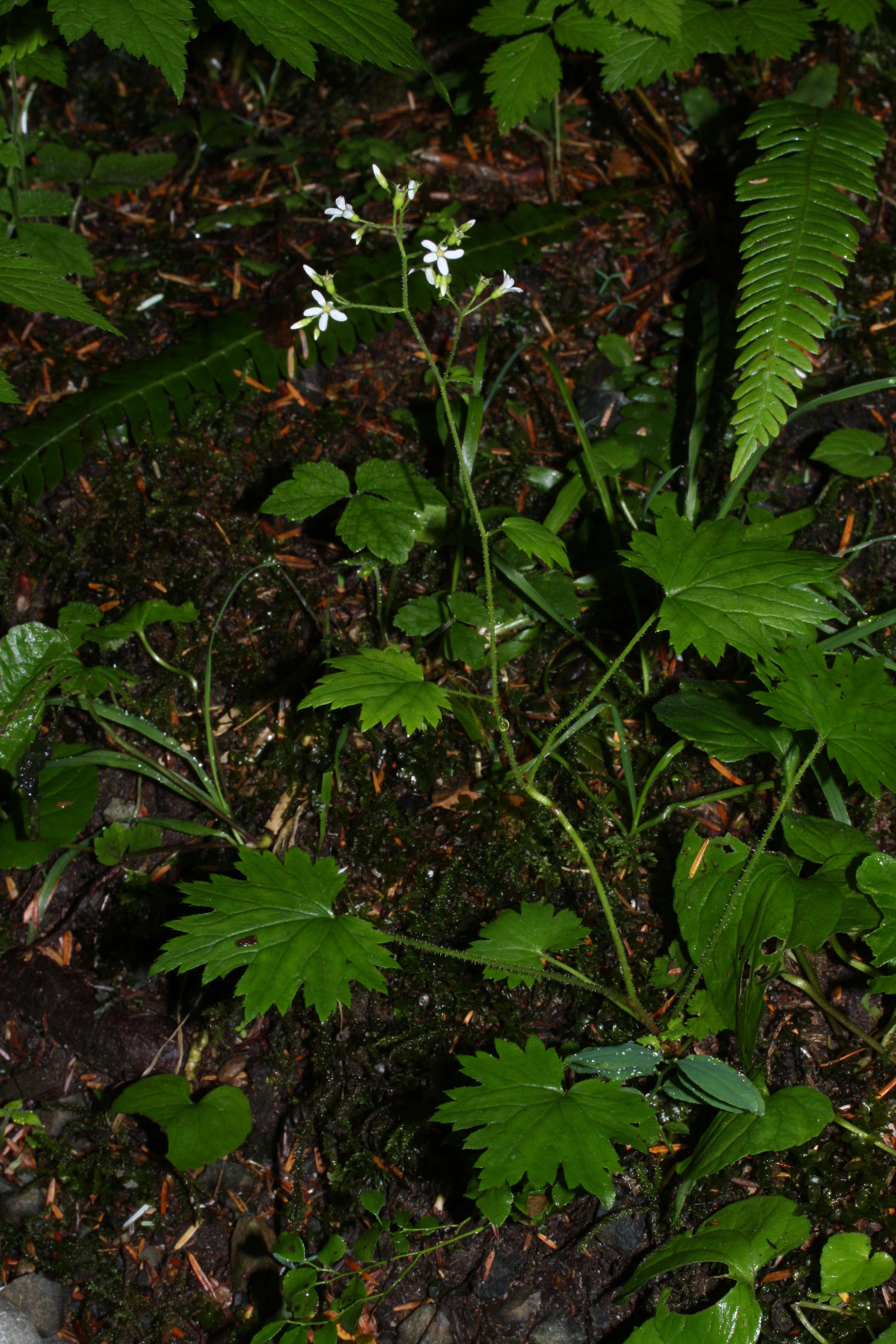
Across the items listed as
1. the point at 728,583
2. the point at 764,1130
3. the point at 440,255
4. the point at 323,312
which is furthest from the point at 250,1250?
the point at 440,255

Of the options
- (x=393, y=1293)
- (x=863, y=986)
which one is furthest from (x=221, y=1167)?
(x=863, y=986)

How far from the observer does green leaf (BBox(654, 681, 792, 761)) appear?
7.42 feet

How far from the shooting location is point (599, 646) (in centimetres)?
278

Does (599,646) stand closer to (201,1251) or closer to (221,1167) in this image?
(221,1167)

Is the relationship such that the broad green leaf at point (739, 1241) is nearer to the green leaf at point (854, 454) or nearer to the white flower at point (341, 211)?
the green leaf at point (854, 454)

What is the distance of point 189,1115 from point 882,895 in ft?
5.73

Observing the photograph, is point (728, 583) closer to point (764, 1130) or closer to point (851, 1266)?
point (764, 1130)

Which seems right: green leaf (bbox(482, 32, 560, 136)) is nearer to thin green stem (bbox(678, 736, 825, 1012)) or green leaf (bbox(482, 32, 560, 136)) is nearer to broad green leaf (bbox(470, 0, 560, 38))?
broad green leaf (bbox(470, 0, 560, 38))

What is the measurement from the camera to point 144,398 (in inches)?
124

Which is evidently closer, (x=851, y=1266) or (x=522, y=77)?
(x=851, y=1266)

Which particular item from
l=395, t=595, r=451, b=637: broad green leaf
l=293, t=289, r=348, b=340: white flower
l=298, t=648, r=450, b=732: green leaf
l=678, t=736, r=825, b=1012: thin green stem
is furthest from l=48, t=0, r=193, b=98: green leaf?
l=678, t=736, r=825, b=1012: thin green stem

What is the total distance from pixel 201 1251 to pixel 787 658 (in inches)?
83.3

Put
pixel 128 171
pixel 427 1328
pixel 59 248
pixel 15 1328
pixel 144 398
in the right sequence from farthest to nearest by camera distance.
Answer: pixel 128 171 → pixel 59 248 → pixel 144 398 → pixel 15 1328 → pixel 427 1328

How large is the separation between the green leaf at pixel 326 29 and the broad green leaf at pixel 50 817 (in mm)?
1936
